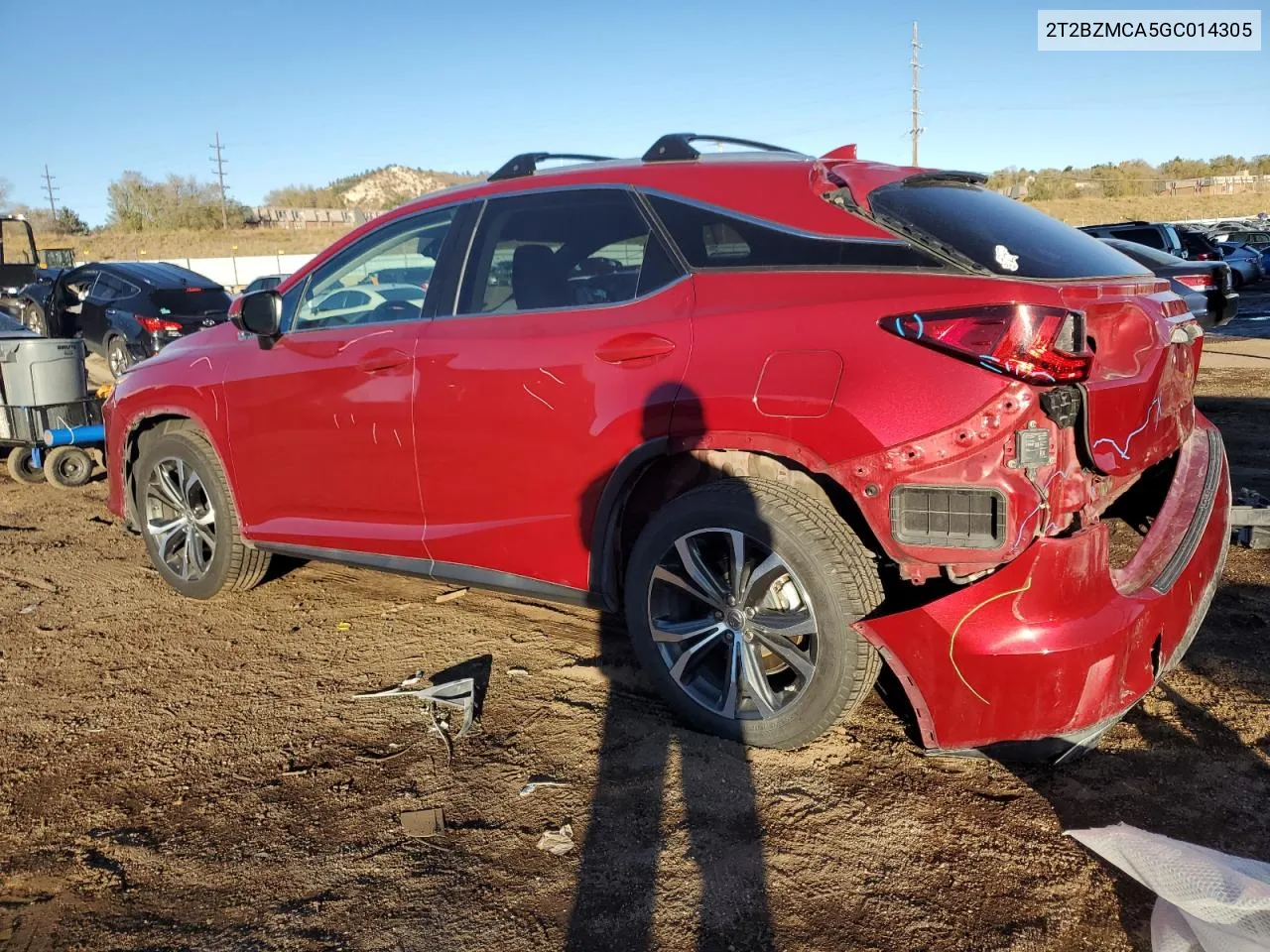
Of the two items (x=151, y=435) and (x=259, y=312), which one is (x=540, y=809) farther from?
(x=151, y=435)

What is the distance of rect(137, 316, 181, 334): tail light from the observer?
12.8 m

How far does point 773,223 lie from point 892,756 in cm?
175

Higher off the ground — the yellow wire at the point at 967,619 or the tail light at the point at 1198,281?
the tail light at the point at 1198,281

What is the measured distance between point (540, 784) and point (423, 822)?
37 cm

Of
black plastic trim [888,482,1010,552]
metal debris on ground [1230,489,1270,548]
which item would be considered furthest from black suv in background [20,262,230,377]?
black plastic trim [888,482,1010,552]

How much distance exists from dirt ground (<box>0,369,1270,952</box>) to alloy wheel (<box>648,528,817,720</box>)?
0.21 metres

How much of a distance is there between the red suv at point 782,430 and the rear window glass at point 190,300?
990cm

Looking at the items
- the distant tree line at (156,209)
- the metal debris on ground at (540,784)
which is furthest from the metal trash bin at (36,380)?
the distant tree line at (156,209)

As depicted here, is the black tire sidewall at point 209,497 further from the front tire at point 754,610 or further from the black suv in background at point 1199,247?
the black suv in background at point 1199,247

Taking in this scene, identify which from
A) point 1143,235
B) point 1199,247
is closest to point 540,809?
point 1143,235

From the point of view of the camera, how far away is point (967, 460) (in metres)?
2.58

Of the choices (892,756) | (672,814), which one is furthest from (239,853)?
(892,756)

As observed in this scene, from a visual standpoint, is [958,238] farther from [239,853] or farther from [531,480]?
[239,853]

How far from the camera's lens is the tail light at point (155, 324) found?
41.9ft
